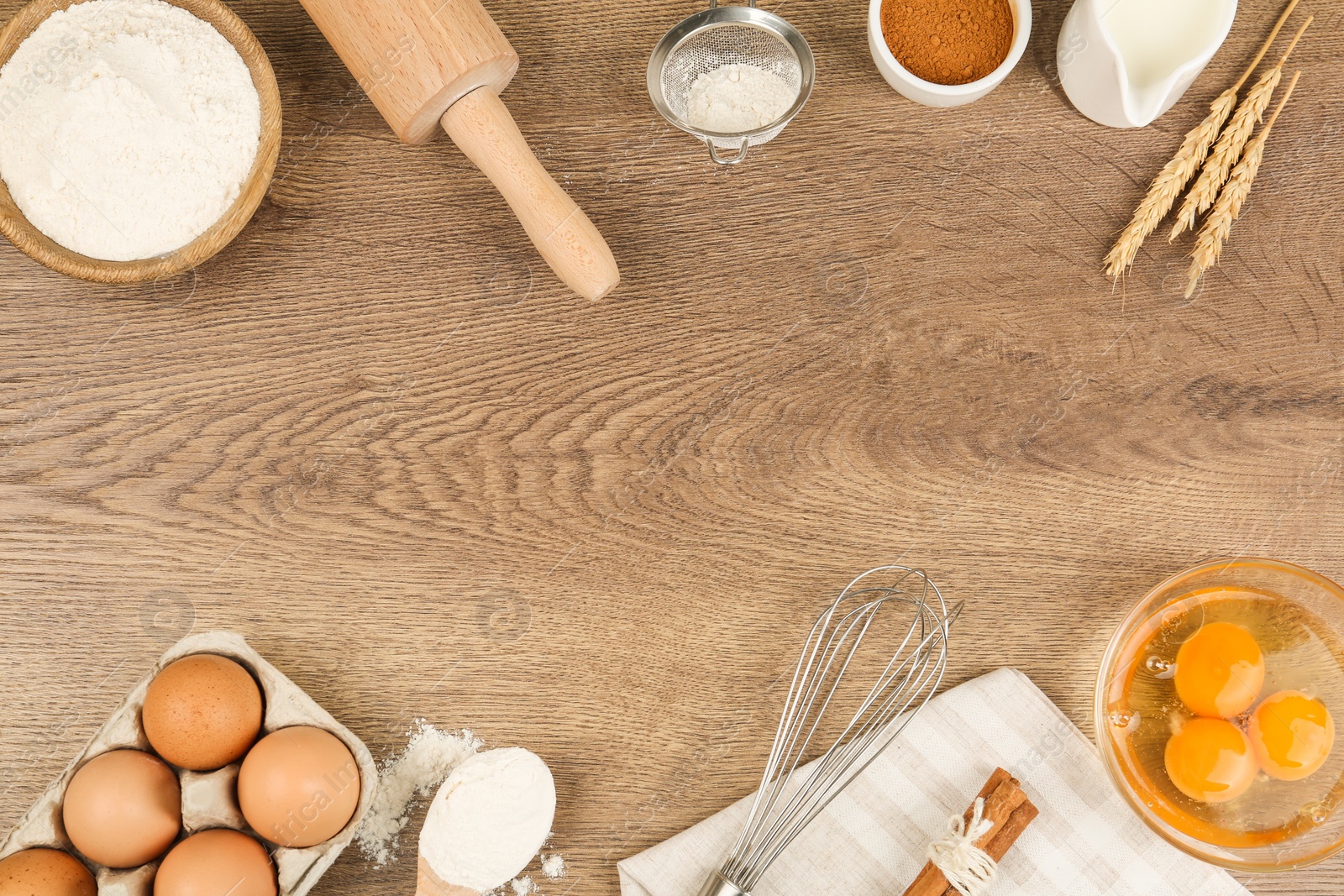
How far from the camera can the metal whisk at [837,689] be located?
0.77m

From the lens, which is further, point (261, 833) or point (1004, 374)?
point (1004, 374)

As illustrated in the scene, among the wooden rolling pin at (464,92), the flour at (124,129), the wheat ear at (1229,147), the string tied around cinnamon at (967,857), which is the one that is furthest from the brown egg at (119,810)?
the wheat ear at (1229,147)

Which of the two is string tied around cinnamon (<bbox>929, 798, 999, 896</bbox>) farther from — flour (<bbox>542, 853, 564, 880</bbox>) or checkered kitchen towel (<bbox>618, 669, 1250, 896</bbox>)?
flour (<bbox>542, 853, 564, 880</bbox>)

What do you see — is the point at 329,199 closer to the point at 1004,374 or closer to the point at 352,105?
the point at 352,105

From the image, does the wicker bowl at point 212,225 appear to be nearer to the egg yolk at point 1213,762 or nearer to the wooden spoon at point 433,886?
the wooden spoon at point 433,886

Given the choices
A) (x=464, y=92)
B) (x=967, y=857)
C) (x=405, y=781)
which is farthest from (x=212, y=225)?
(x=967, y=857)

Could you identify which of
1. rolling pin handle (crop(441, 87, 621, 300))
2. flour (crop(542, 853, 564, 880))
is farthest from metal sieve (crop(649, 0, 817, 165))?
flour (crop(542, 853, 564, 880))

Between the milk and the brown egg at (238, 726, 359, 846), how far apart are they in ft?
2.96

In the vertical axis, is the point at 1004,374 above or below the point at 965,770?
above

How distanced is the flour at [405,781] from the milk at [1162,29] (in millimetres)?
865

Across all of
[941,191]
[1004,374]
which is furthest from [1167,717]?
[941,191]

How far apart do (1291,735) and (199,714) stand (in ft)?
2.90

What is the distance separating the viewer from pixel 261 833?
0.68m

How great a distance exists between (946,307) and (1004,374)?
0.08m
